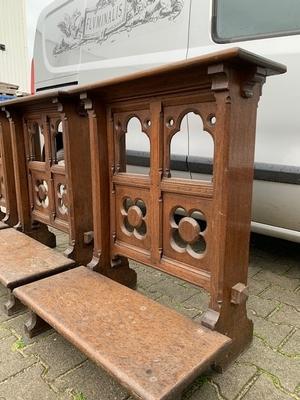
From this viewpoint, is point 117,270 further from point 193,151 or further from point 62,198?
point 193,151

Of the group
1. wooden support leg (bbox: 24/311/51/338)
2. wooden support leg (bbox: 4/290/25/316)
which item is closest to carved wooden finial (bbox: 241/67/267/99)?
wooden support leg (bbox: 24/311/51/338)

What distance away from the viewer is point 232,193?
133 centimetres

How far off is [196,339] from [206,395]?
0.26 meters

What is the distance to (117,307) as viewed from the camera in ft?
4.88

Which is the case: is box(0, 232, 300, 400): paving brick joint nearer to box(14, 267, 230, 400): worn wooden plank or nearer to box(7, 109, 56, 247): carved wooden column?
box(14, 267, 230, 400): worn wooden plank

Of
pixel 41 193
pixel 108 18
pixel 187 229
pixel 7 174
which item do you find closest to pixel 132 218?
pixel 187 229

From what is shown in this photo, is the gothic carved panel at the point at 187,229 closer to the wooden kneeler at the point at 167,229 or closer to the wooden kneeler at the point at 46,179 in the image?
the wooden kneeler at the point at 167,229

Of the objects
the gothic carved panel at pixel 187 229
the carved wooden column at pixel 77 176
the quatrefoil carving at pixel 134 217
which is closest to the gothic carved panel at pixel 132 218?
the quatrefoil carving at pixel 134 217

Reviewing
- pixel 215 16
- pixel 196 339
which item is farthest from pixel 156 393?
pixel 215 16

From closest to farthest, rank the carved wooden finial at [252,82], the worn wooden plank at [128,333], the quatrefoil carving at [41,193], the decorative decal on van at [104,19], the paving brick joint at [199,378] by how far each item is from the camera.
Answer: the worn wooden plank at [128,333] < the carved wooden finial at [252,82] < the paving brick joint at [199,378] < the quatrefoil carving at [41,193] < the decorative decal on van at [104,19]

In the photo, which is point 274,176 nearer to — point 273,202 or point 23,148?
point 273,202

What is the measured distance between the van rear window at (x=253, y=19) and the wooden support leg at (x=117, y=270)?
151cm

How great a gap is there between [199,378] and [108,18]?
8.85 ft

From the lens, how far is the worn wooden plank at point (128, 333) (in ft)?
3.54
